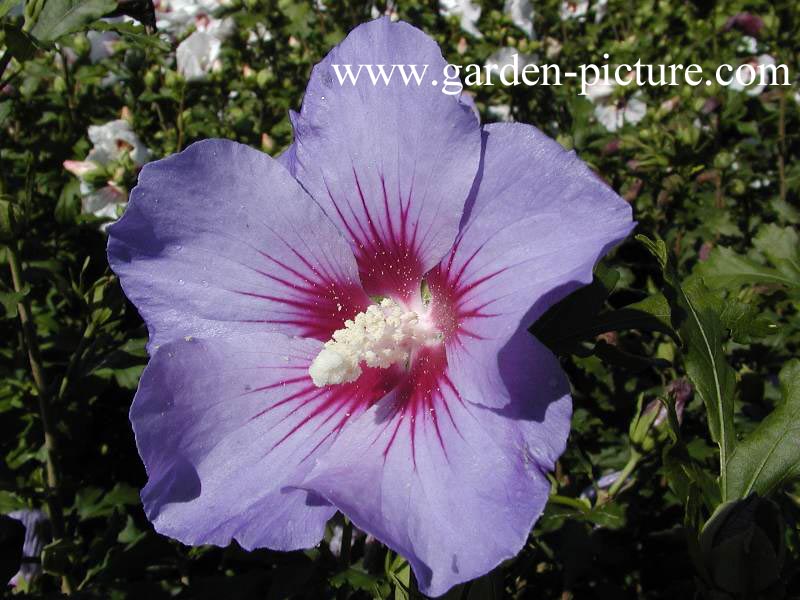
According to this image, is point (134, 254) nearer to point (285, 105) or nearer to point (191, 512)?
point (191, 512)

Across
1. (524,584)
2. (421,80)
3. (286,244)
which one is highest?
(421,80)

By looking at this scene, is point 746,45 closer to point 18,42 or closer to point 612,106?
point 612,106

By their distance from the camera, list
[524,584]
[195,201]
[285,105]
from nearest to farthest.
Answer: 1. [195,201]
2. [524,584]
3. [285,105]

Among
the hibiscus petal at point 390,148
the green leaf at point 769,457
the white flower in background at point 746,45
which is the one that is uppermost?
the hibiscus petal at point 390,148

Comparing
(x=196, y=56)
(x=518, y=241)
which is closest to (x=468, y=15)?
(x=196, y=56)

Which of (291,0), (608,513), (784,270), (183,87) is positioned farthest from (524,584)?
(291,0)

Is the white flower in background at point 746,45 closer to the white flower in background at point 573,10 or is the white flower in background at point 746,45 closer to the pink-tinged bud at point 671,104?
the white flower in background at point 573,10

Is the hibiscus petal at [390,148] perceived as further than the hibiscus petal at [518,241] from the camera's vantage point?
Yes

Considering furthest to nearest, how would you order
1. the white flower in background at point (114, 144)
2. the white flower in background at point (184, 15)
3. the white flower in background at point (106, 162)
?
the white flower in background at point (184, 15) < the white flower in background at point (114, 144) < the white flower in background at point (106, 162)

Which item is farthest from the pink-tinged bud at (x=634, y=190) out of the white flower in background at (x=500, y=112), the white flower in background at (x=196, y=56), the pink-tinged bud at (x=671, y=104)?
the white flower in background at (x=196, y=56)
